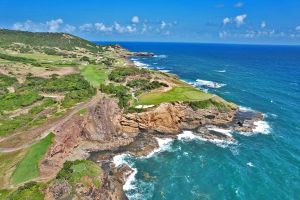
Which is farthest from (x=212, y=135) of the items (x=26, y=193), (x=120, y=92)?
(x=26, y=193)

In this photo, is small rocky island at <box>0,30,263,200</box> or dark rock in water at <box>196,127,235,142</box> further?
dark rock in water at <box>196,127,235,142</box>

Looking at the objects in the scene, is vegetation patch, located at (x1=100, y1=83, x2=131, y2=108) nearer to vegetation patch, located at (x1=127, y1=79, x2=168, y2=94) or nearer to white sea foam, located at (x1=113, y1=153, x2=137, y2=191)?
vegetation patch, located at (x1=127, y1=79, x2=168, y2=94)

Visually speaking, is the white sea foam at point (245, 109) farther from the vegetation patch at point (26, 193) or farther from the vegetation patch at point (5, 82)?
the vegetation patch at point (5, 82)

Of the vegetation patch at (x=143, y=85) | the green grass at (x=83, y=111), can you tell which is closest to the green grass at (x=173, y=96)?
the vegetation patch at (x=143, y=85)

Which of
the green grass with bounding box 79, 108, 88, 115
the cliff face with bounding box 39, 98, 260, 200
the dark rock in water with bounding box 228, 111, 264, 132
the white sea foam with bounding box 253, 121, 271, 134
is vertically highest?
the green grass with bounding box 79, 108, 88, 115

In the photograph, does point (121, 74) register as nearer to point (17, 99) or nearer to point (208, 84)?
point (208, 84)

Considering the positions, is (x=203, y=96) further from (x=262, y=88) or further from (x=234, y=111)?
(x=262, y=88)

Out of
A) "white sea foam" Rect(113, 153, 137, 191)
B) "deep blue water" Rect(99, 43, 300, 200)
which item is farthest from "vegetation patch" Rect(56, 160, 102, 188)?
"deep blue water" Rect(99, 43, 300, 200)

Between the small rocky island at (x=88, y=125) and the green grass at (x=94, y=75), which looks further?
the green grass at (x=94, y=75)
